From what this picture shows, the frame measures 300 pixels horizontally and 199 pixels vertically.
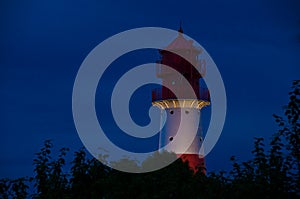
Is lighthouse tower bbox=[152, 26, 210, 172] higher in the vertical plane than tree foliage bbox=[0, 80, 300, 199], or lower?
higher

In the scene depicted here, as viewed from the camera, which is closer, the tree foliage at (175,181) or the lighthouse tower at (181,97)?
the tree foliage at (175,181)

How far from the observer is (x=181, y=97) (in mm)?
44594

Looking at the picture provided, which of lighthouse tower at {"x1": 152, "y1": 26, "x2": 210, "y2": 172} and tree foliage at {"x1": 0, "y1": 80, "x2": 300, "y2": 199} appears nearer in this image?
tree foliage at {"x1": 0, "y1": 80, "x2": 300, "y2": 199}

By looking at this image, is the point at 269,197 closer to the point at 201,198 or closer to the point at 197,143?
the point at 201,198

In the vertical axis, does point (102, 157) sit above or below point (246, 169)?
above

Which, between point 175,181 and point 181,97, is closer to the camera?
point 175,181

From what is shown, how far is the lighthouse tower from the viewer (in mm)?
43719

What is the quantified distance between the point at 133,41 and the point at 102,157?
36.9 meters

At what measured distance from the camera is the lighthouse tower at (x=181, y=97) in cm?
4372

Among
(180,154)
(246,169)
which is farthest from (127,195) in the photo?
(180,154)

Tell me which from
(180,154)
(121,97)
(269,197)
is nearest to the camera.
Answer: (269,197)

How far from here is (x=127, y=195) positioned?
22.6 meters

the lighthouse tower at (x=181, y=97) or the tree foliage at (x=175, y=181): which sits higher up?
the lighthouse tower at (x=181, y=97)

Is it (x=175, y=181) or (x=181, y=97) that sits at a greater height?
(x=181, y=97)
